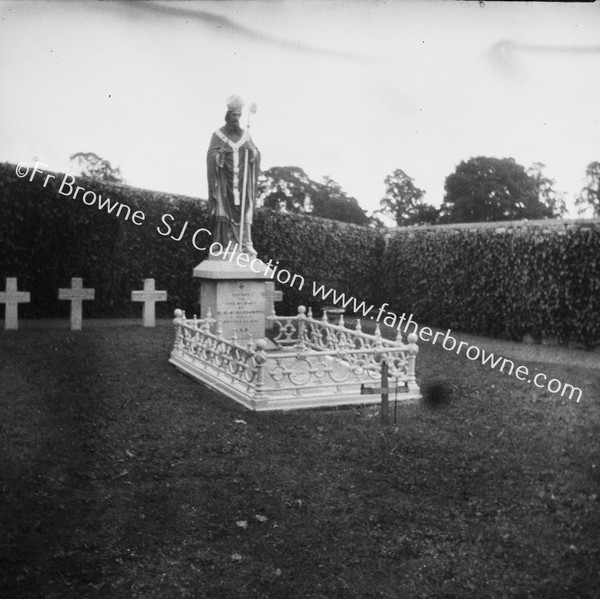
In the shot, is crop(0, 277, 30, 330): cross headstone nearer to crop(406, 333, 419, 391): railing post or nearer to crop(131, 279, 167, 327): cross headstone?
crop(131, 279, 167, 327): cross headstone

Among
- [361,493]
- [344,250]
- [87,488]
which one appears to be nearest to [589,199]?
[344,250]

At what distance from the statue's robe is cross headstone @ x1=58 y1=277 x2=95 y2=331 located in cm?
315

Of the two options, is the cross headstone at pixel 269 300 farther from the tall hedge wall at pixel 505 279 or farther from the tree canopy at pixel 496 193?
the tree canopy at pixel 496 193

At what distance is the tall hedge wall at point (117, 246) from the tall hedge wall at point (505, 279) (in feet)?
7.25

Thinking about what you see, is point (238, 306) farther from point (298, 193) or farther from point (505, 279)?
point (298, 193)

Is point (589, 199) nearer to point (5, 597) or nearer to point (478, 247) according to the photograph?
point (478, 247)

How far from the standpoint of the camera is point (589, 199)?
12.9m

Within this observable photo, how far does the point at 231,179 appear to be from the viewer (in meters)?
9.91

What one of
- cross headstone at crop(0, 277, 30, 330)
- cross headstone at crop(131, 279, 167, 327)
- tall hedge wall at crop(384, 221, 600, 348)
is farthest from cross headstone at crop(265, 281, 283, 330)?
Result: cross headstone at crop(0, 277, 30, 330)

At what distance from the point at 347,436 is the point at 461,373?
12.8 ft

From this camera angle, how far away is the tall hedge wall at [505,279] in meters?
10.9

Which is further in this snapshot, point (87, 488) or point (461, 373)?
point (461, 373)

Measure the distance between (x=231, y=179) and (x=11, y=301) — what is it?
4.41 meters

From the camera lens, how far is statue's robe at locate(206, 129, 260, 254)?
387 inches
